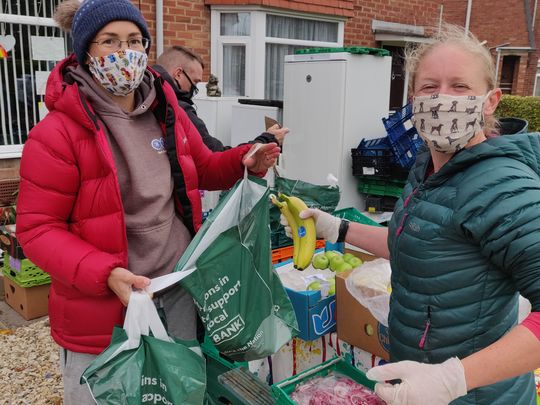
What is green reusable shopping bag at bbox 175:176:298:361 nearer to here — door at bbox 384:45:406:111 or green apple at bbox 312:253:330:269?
green apple at bbox 312:253:330:269

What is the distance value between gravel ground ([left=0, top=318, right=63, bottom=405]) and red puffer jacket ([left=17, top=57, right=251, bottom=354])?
5.57 feet

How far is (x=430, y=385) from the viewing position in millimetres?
1176

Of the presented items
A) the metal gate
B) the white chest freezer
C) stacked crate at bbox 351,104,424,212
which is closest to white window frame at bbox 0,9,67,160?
the metal gate

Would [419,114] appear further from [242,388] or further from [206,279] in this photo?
[242,388]

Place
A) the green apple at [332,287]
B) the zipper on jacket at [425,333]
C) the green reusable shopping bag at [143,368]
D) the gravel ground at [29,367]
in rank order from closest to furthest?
the zipper on jacket at [425,333], the green reusable shopping bag at [143,368], the green apple at [332,287], the gravel ground at [29,367]

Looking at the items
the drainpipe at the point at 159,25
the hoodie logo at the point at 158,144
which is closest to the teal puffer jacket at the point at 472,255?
the hoodie logo at the point at 158,144

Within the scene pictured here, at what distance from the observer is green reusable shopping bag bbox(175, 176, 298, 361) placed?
180cm

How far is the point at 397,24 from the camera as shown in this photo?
9188mm

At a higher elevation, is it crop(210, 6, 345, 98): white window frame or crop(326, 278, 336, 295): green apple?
crop(210, 6, 345, 98): white window frame

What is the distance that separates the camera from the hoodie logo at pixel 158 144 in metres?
1.92

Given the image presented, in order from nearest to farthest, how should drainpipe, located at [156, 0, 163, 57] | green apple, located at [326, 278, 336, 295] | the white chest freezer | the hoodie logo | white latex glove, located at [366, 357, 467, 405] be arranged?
white latex glove, located at [366, 357, 467, 405]
the hoodie logo
green apple, located at [326, 278, 336, 295]
the white chest freezer
drainpipe, located at [156, 0, 163, 57]

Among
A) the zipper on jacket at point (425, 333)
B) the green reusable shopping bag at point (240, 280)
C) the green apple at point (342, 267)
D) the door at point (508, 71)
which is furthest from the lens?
the door at point (508, 71)

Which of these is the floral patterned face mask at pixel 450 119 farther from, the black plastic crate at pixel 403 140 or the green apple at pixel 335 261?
the black plastic crate at pixel 403 140

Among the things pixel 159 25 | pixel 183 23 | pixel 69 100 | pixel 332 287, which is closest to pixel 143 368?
pixel 69 100
